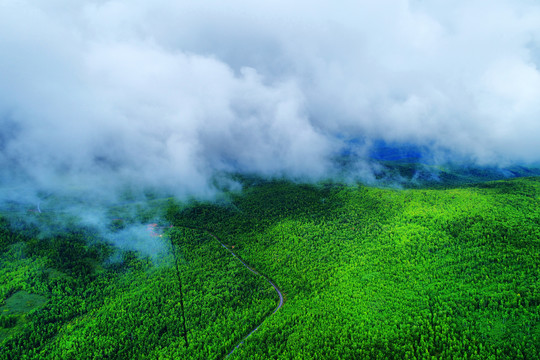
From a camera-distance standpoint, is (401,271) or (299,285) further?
(299,285)

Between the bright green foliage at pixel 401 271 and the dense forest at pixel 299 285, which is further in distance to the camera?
the dense forest at pixel 299 285

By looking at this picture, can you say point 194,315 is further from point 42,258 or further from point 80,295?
point 42,258

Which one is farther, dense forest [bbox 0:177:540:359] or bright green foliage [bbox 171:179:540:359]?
dense forest [bbox 0:177:540:359]

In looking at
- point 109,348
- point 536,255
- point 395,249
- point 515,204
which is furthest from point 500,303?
point 109,348

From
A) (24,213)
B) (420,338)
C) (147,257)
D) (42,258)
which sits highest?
(24,213)

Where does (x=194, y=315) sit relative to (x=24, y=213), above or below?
below

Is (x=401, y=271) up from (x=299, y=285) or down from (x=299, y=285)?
down

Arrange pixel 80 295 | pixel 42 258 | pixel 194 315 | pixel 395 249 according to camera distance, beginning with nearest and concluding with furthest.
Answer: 1. pixel 194 315
2. pixel 80 295
3. pixel 42 258
4. pixel 395 249

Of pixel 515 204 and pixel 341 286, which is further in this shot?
pixel 515 204
